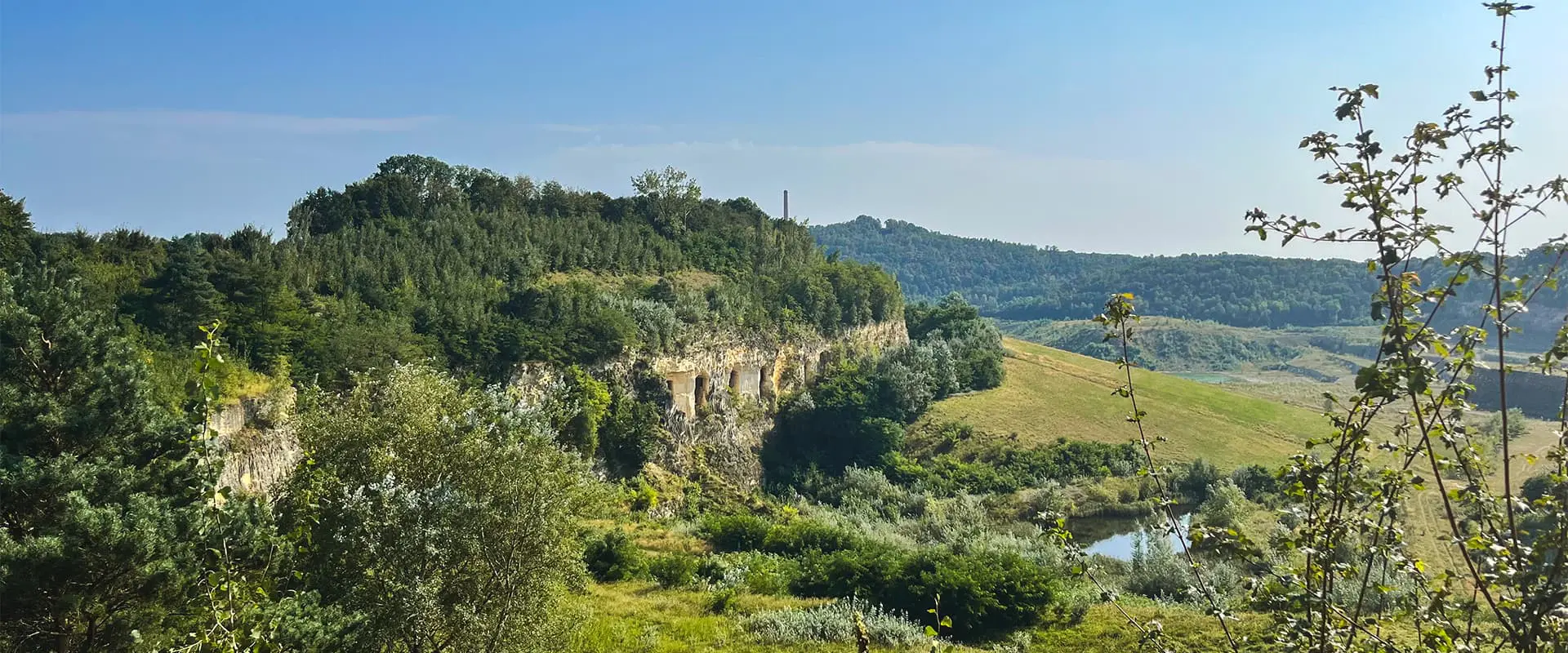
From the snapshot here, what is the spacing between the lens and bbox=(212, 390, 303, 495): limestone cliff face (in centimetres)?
2016

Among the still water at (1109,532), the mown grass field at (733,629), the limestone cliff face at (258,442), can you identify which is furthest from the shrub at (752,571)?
the still water at (1109,532)

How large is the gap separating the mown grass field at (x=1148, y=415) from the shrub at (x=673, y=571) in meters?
31.4

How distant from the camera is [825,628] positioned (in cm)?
1706

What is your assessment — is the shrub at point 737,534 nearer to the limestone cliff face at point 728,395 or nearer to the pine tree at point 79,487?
the limestone cliff face at point 728,395

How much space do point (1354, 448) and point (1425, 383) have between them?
2.86ft

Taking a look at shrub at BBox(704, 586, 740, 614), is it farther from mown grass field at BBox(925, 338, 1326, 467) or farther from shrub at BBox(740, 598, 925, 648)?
mown grass field at BBox(925, 338, 1326, 467)

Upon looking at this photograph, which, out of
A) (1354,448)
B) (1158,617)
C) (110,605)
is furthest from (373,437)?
(1158,617)

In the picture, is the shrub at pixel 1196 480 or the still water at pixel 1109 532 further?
the shrub at pixel 1196 480

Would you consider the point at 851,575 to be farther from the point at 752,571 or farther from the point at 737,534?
the point at 737,534

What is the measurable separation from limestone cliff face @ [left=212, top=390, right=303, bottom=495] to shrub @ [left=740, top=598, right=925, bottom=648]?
38.3 ft

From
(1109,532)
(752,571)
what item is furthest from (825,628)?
(1109,532)

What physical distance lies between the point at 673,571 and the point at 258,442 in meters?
10.8

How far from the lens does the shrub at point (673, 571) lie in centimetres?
2206

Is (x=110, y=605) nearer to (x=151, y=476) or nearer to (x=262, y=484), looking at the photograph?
(x=151, y=476)
